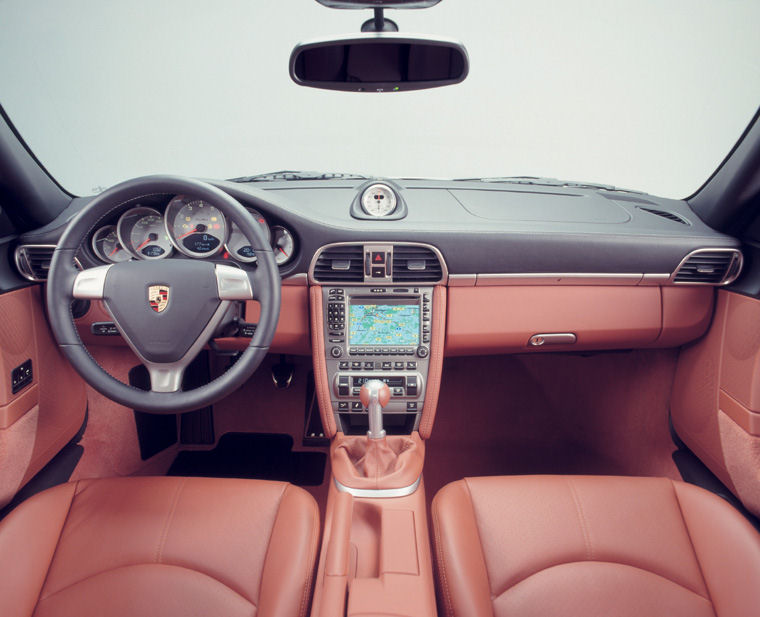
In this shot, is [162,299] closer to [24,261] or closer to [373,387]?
[373,387]

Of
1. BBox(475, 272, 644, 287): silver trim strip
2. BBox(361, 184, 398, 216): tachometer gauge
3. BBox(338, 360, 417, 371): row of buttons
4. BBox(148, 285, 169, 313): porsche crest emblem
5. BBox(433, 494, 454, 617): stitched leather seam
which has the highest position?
BBox(361, 184, 398, 216): tachometer gauge

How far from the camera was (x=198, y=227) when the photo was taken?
59.3 inches

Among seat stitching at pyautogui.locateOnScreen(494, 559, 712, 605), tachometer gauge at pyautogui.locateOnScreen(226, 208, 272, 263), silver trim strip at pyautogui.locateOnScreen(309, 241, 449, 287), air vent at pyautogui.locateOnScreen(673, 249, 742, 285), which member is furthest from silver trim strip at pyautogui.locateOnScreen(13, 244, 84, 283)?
air vent at pyautogui.locateOnScreen(673, 249, 742, 285)

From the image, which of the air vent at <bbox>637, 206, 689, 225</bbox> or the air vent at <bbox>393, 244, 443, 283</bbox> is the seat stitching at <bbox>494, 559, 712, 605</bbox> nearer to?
the air vent at <bbox>393, 244, 443, 283</bbox>

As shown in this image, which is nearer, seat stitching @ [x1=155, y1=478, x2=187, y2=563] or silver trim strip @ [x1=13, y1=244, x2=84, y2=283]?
seat stitching @ [x1=155, y1=478, x2=187, y2=563]

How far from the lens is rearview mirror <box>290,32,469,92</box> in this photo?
58.0 inches

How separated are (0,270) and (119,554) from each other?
1091 millimetres

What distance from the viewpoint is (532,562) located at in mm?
1150

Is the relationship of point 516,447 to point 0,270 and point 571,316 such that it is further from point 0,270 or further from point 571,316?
point 0,270

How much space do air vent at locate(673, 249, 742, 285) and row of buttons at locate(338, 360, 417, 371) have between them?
3.42ft

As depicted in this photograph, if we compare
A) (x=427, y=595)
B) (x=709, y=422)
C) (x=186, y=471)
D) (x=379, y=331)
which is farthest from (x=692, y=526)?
(x=186, y=471)

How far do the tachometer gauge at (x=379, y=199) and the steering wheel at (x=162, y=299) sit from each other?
0.53m

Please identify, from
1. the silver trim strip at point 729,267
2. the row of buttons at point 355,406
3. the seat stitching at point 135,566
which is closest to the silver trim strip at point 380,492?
the row of buttons at point 355,406

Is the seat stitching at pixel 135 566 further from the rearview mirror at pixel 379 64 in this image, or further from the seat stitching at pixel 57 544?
the rearview mirror at pixel 379 64
